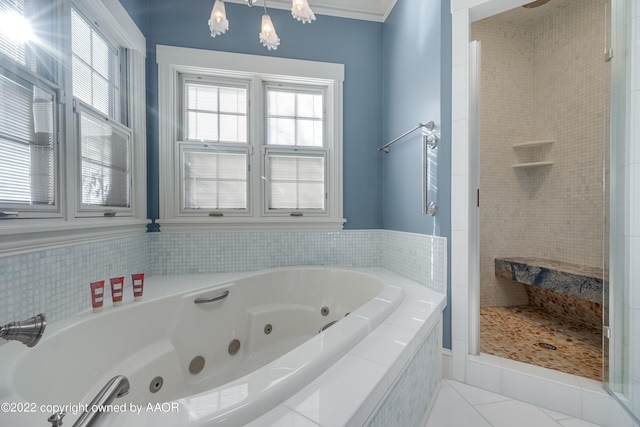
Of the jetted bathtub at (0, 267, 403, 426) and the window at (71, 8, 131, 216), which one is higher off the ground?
the window at (71, 8, 131, 216)

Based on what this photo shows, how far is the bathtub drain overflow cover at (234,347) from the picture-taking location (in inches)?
64.8

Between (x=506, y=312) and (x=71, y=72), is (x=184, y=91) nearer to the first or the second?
(x=71, y=72)

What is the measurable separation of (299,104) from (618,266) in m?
2.27

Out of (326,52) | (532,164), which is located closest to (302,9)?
(326,52)

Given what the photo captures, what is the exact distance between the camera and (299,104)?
2365mm

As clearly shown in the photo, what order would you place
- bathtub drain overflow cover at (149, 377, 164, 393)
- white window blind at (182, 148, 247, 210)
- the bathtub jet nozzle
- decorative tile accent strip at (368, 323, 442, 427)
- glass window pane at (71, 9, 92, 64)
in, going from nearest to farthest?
the bathtub jet nozzle < decorative tile accent strip at (368, 323, 442, 427) < bathtub drain overflow cover at (149, 377, 164, 393) < glass window pane at (71, 9, 92, 64) < white window blind at (182, 148, 247, 210)

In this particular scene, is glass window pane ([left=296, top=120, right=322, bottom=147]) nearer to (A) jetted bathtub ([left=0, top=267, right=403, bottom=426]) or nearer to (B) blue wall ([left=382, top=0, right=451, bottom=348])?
(B) blue wall ([left=382, top=0, right=451, bottom=348])

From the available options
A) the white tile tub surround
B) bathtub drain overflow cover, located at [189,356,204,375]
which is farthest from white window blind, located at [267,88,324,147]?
bathtub drain overflow cover, located at [189,356,204,375]

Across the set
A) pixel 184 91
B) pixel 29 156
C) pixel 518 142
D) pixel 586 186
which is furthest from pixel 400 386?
pixel 518 142

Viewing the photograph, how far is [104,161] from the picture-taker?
1578 mm

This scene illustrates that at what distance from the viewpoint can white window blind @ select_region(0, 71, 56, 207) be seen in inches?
38.0

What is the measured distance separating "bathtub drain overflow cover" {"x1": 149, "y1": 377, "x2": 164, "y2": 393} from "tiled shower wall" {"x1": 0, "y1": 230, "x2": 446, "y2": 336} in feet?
1.55

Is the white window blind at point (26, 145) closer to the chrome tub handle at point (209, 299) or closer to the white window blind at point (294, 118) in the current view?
the chrome tub handle at point (209, 299)

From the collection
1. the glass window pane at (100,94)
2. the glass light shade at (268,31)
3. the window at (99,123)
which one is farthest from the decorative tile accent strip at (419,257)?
the glass window pane at (100,94)
